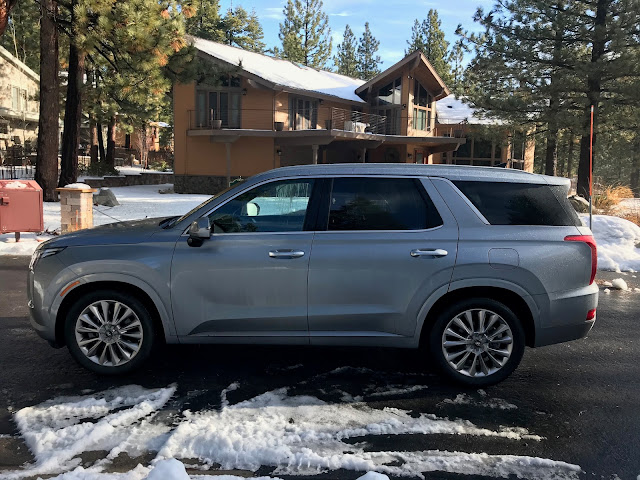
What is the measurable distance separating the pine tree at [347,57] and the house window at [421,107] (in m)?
31.1

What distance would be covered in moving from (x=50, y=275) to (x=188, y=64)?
16.4 metres

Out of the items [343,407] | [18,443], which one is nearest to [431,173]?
[343,407]

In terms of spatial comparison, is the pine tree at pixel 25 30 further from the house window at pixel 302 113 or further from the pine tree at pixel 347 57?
the pine tree at pixel 347 57

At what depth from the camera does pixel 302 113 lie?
29.8 m

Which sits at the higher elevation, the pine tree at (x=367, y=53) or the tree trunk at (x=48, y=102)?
the pine tree at (x=367, y=53)

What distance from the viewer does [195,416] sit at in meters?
3.83

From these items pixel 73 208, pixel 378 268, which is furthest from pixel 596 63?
pixel 378 268

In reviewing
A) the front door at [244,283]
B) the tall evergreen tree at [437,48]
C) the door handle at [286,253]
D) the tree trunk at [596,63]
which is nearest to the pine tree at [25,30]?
the front door at [244,283]

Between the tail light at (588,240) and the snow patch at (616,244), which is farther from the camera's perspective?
the snow patch at (616,244)

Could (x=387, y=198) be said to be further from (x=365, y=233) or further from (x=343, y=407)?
(x=343, y=407)

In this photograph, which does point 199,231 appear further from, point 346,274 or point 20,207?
point 20,207

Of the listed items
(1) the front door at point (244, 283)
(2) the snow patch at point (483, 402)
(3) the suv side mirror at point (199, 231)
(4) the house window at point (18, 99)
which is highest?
(4) the house window at point (18, 99)

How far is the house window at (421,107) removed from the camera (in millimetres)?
34656

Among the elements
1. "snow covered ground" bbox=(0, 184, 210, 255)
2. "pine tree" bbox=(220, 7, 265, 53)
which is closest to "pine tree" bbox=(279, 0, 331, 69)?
"pine tree" bbox=(220, 7, 265, 53)
